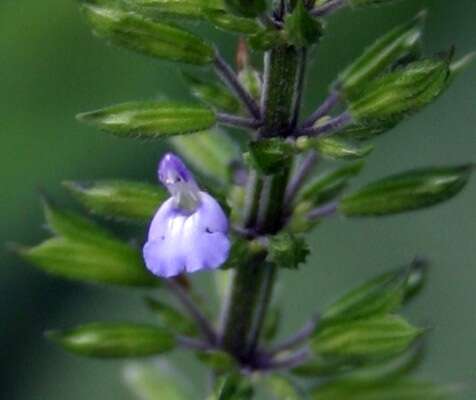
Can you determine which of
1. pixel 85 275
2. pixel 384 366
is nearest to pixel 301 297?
pixel 384 366

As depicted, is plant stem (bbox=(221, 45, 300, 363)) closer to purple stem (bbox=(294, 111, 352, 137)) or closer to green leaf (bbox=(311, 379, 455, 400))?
purple stem (bbox=(294, 111, 352, 137))

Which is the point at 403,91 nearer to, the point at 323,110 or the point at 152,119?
the point at 323,110

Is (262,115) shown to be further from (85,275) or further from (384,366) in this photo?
(384,366)

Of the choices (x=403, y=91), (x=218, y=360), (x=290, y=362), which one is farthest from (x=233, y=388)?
(x=403, y=91)

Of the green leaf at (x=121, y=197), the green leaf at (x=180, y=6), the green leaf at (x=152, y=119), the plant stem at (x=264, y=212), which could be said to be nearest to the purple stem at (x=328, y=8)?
the plant stem at (x=264, y=212)

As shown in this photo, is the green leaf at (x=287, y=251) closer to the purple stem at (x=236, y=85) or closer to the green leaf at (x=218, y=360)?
the purple stem at (x=236, y=85)

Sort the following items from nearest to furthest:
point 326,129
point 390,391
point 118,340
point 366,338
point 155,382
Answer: point 326,129 → point 366,338 → point 118,340 → point 390,391 → point 155,382
